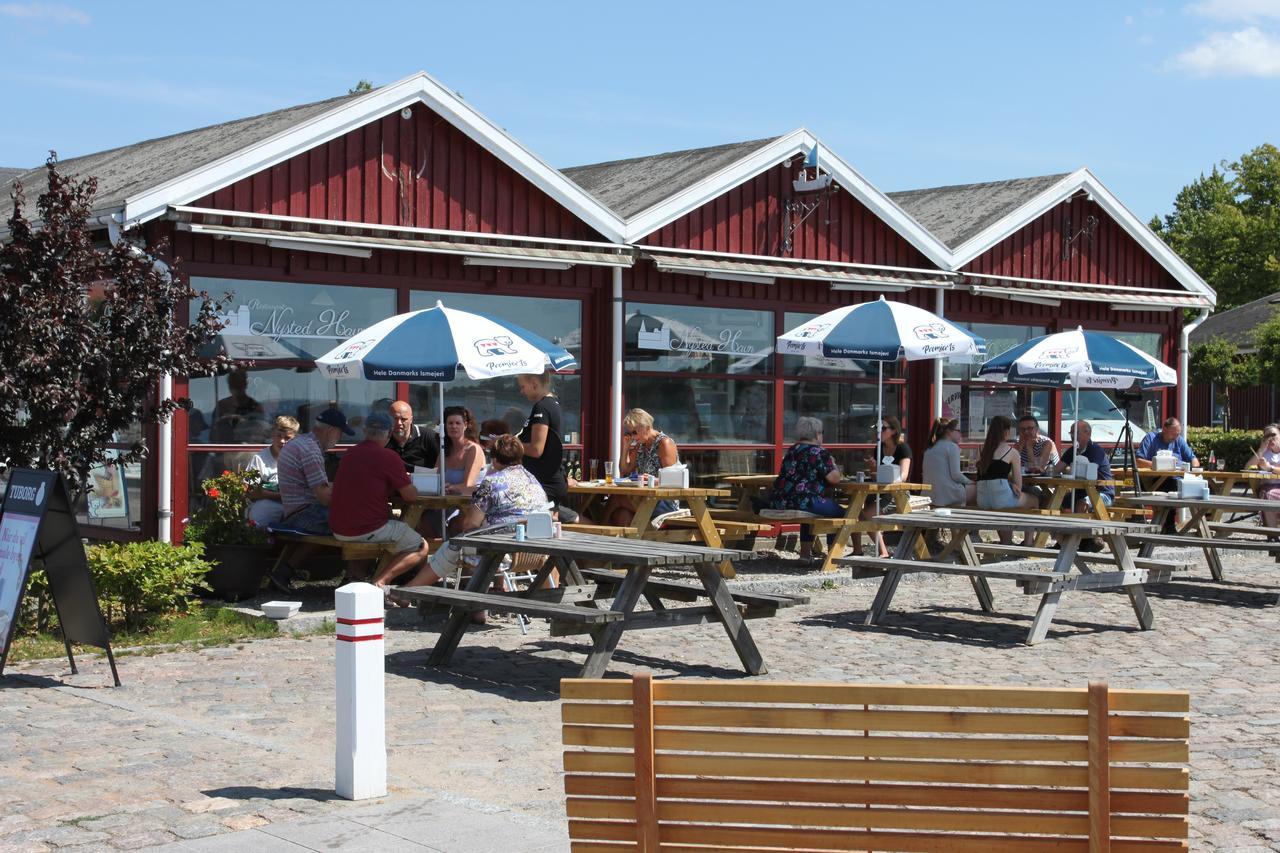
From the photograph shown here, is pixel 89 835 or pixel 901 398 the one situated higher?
pixel 901 398

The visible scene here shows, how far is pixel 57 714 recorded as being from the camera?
7699mm

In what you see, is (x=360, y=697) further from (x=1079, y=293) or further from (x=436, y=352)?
(x=1079, y=293)

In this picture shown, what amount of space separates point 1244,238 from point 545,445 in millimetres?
53094

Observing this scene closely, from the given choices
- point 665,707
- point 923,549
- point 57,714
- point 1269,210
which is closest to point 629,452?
point 923,549

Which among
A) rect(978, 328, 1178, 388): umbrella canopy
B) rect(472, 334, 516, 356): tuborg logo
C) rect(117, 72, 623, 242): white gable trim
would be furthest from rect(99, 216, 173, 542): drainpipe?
rect(978, 328, 1178, 388): umbrella canopy

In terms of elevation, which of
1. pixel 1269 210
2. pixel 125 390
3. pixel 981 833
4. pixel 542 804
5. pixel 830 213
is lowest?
pixel 542 804

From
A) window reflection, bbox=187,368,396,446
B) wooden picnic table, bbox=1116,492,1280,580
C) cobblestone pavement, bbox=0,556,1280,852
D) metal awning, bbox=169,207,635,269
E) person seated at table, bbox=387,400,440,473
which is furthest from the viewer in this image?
person seated at table, bbox=387,400,440,473

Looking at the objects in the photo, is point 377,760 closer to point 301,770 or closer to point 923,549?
point 301,770

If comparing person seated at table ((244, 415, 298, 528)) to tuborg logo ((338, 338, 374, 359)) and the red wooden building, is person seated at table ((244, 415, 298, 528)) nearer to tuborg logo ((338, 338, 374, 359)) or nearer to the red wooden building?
the red wooden building

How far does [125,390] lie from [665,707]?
7.10 meters

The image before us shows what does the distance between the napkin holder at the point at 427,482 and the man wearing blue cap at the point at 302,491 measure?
2.15 ft

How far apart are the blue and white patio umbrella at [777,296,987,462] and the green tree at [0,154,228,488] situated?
6.21 meters

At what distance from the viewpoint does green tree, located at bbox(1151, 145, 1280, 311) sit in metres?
58.6

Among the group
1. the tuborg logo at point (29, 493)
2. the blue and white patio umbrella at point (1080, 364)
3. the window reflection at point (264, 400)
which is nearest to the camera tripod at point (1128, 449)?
the blue and white patio umbrella at point (1080, 364)
